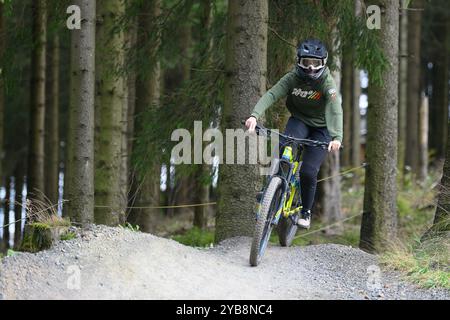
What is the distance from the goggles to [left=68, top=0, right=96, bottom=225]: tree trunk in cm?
259

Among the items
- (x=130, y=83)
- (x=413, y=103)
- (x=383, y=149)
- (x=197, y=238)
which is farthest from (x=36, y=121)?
(x=413, y=103)

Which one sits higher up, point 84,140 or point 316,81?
point 316,81

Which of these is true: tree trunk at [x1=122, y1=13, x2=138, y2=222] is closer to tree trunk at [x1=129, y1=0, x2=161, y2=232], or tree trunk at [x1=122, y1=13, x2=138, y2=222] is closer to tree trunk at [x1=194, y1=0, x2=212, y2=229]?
tree trunk at [x1=129, y1=0, x2=161, y2=232]

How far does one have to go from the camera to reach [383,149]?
1057 cm

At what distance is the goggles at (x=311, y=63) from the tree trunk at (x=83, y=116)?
2591mm

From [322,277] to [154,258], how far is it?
5.94ft

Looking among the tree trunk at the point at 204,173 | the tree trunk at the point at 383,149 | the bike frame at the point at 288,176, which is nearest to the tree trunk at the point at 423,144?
the tree trunk at the point at 204,173

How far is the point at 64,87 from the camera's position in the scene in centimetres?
2402

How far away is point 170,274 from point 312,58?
284 cm

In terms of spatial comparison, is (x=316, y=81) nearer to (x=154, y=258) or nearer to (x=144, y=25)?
Answer: (x=154, y=258)

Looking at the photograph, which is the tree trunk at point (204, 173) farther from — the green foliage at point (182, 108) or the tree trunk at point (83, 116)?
the tree trunk at point (83, 116)

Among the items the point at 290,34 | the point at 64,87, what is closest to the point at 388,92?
the point at 290,34

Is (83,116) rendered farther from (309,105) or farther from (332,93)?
(332,93)
